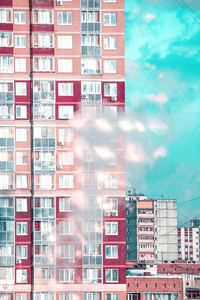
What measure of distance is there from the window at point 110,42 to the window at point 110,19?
250 mm

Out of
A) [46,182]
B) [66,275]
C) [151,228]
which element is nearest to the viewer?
[66,275]

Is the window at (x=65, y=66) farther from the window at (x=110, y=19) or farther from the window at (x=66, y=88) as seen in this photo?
the window at (x=110, y=19)

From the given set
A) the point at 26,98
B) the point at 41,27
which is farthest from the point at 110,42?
the point at 26,98

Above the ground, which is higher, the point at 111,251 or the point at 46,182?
the point at 46,182

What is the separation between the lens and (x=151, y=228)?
33375mm

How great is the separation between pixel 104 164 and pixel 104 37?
2.27 meters

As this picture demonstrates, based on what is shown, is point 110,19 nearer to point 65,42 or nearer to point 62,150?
point 65,42

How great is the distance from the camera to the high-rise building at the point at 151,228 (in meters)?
32.6

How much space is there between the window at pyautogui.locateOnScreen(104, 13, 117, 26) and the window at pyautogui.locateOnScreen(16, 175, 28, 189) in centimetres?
310

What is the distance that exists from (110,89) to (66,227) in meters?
2.58

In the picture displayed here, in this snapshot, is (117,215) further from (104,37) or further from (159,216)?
(159,216)

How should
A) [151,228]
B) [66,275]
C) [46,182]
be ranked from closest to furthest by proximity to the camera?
[66,275]
[46,182]
[151,228]

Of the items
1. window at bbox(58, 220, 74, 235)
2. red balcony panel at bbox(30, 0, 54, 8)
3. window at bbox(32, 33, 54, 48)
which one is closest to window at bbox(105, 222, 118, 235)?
window at bbox(58, 220, 74, 235)

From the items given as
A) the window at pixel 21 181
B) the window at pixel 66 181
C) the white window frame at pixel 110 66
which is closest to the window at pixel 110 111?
the white window frame at pixel 110 66
